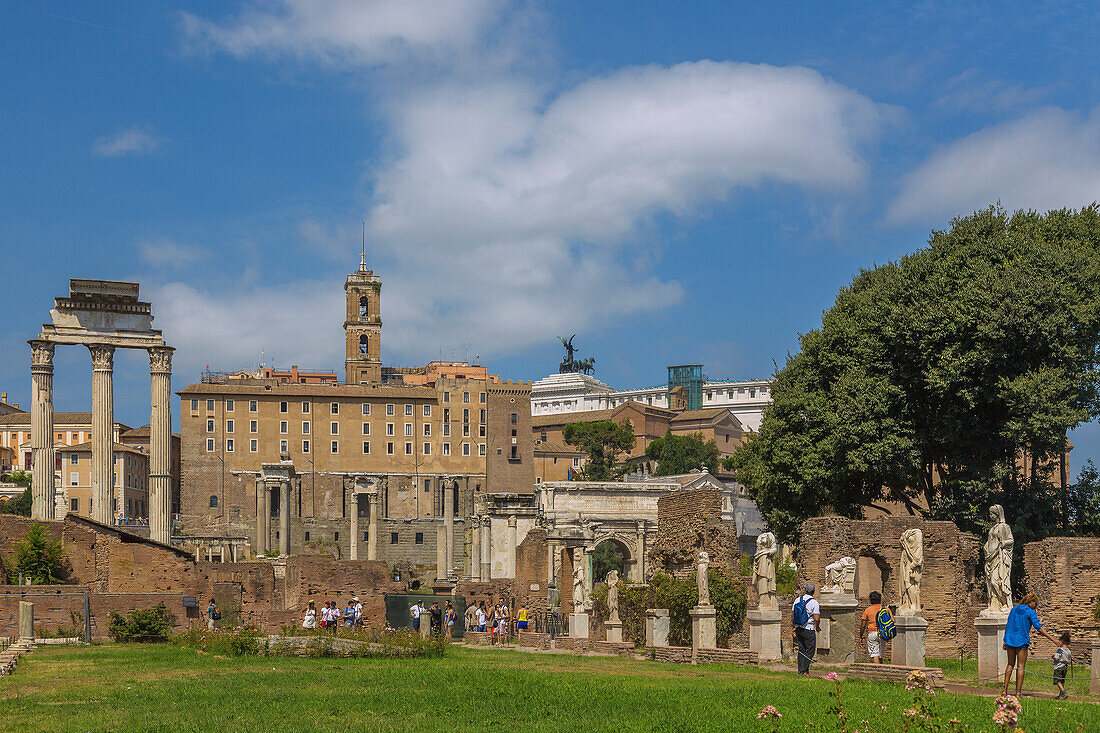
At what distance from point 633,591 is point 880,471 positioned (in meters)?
7.03

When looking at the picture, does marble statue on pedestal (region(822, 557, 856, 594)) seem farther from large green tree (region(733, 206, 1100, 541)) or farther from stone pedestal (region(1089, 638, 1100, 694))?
large green tree (region(733, 206, 1100, 541))

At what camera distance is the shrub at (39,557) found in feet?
102

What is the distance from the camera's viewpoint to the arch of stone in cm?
5575

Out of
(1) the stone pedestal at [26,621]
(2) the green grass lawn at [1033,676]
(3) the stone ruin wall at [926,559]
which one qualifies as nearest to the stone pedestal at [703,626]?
(3) the stone ruin wall at [926,559]

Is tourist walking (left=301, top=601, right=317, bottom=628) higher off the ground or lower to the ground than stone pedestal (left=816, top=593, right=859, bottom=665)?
lower

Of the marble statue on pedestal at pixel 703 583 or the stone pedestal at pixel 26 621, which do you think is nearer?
the marble statue on pedestal at pixel 703 583

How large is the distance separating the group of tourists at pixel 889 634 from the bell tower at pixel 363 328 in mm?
104201

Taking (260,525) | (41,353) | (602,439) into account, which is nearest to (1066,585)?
(41,353)

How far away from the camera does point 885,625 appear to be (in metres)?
18.6

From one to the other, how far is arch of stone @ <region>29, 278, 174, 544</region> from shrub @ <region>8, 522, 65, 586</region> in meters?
23.5

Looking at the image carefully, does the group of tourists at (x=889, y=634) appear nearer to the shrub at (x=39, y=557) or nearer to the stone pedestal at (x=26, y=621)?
the stone pedestal at (x=26, y=621)

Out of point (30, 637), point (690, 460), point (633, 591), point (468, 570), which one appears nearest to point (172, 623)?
point (30, 637)

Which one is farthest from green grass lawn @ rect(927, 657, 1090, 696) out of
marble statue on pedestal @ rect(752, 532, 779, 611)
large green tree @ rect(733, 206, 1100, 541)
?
large green tree @ rect(733, 206, 1100, 541)

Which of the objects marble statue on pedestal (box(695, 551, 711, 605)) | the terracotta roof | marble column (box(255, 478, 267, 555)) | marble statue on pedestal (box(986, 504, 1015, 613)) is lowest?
marble column (box(255, 478, 267, 555))
